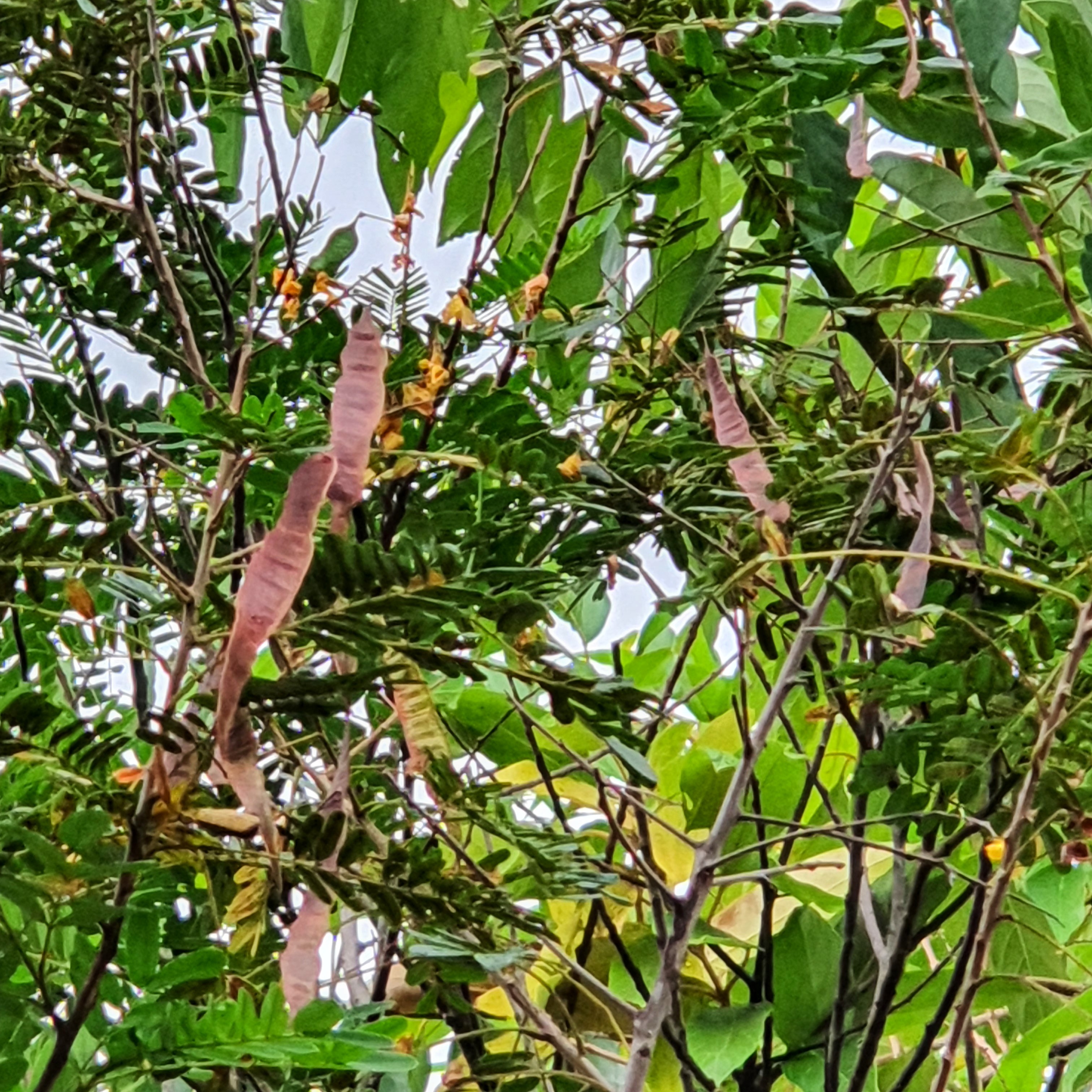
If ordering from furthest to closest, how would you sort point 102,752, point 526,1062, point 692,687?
point 692,687, point 526,1062, point 102,752

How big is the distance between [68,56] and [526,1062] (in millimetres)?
421

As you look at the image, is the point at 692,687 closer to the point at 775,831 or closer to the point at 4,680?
the point at 775,831

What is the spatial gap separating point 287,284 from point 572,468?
0.42 ft

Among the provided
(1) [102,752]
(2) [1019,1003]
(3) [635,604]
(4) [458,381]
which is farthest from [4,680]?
(3) [635,604]

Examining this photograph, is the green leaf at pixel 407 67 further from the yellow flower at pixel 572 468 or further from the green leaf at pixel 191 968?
the green leaf at pixel 191 968

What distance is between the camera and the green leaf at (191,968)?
14.8 inches

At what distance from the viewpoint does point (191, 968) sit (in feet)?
1.24

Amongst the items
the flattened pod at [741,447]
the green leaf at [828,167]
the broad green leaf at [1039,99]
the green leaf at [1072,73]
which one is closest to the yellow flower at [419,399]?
the flattened pod at [741,447]

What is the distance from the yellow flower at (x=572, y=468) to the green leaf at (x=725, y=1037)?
0.24 meters

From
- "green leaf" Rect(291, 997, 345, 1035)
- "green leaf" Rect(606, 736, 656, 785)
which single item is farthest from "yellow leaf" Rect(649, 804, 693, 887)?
"green leaf" Rect(291, 997, 345, 1035)

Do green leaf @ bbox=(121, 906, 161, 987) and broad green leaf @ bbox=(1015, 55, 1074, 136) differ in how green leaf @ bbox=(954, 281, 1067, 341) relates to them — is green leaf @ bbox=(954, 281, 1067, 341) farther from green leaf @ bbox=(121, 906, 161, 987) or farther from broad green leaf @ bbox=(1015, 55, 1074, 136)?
green leaf @ bbox=(121, 906, 161, 987)

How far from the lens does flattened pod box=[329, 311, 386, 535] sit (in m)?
0.39

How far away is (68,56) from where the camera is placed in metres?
0.51

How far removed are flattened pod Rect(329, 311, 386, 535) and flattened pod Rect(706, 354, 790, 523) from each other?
14 cm
